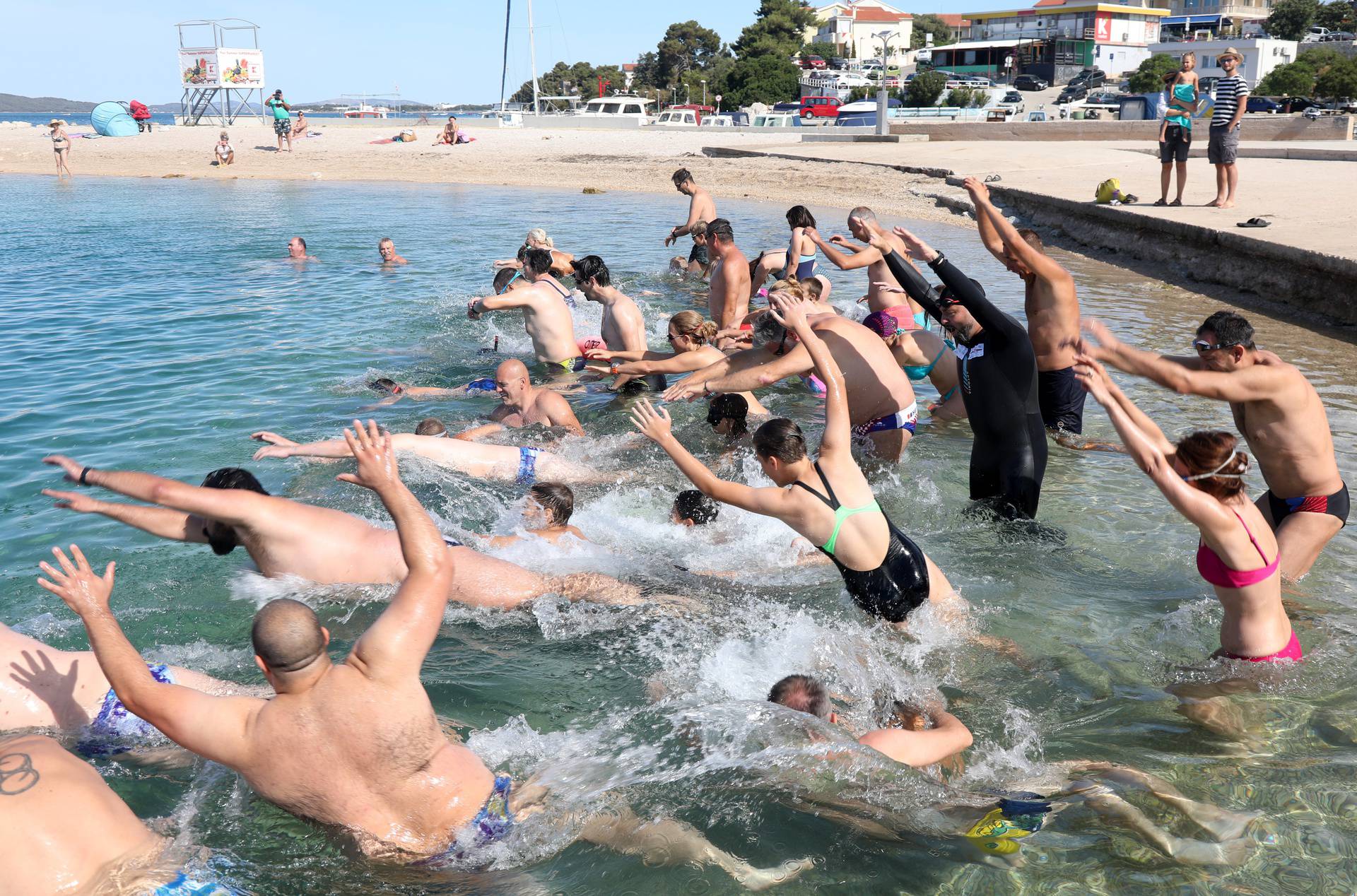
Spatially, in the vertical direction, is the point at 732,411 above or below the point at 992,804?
above

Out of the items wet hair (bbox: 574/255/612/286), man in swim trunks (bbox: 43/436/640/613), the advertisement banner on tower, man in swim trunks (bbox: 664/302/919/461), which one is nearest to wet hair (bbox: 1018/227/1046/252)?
man in swim trunks (bbox: 664/302/919/461)

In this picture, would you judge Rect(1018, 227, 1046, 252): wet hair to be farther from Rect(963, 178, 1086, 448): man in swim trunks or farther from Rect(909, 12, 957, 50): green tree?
Rect(909, 12, 957, 50): green tree

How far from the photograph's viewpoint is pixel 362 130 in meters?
46.6

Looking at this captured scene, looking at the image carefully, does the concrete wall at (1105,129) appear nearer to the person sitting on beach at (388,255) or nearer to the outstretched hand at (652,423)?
the person sitting on beach at (388,255)

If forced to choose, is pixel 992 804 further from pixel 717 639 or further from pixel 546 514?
pixel 546 514

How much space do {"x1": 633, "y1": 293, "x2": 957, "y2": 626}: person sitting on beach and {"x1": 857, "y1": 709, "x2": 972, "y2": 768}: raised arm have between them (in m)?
0.79

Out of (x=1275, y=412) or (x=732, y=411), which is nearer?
(x=1275, y=412)

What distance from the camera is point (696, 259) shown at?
48.2 ft

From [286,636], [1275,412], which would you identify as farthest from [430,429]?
[1275,412]

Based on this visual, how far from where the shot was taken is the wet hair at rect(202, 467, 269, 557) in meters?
4.68

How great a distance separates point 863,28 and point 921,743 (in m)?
121

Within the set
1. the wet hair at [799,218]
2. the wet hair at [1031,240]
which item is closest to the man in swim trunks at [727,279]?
the wet hair at [799,218]

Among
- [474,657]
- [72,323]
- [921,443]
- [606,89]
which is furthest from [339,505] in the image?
[606,89]

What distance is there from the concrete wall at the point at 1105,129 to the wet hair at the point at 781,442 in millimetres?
32020
